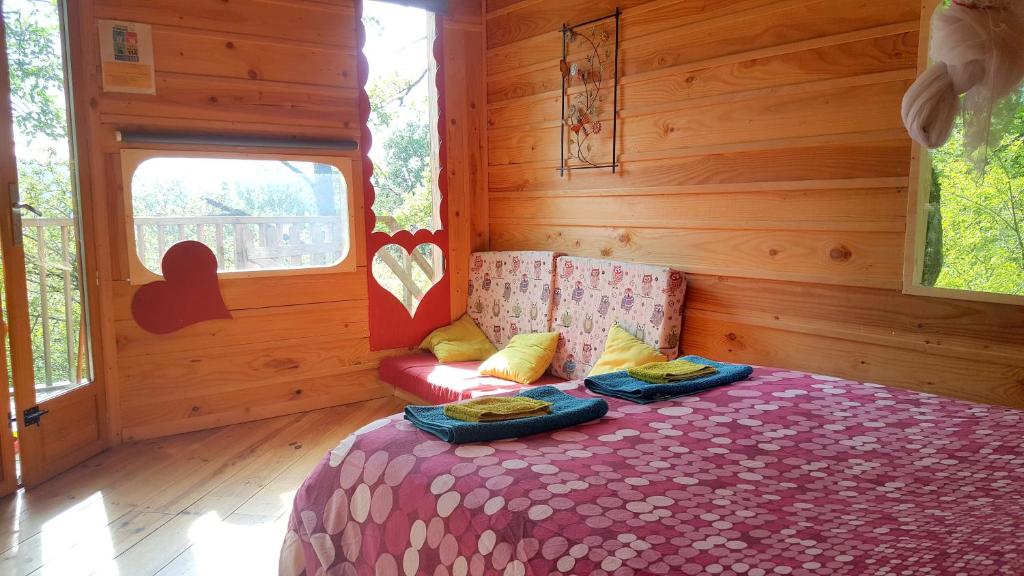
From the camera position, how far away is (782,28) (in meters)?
2.65

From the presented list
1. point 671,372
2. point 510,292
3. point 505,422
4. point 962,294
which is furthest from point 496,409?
point 510,292

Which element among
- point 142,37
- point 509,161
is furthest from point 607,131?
point 142,37

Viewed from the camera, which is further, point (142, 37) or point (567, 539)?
point (142, 37)

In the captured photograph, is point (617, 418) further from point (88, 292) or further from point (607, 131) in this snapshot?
point (88, 292)

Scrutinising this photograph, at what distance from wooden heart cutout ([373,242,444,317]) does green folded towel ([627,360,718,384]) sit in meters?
2.12

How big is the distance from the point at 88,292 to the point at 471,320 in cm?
189

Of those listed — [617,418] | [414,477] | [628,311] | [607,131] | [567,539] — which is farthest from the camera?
[607,131]

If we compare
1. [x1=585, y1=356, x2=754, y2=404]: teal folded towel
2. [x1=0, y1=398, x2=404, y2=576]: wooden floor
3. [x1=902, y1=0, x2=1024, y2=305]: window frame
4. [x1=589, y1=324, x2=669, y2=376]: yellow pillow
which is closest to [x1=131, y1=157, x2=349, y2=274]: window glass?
[x1=0, y1=398, x2=404, y2=576]: wooden floor

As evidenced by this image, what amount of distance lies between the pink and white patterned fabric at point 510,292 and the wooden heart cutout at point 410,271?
22 cm

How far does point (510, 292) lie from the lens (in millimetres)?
3805

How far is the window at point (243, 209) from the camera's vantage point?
3.29 metres

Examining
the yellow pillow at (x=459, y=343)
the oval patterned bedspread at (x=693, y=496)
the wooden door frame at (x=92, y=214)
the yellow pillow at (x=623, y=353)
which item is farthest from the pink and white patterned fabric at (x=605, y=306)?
the wooden door frame at (x=92, y=214)

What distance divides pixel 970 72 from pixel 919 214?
0.71 m

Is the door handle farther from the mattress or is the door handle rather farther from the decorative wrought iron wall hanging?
the decorative wrought iron wall hanging
